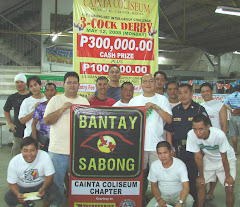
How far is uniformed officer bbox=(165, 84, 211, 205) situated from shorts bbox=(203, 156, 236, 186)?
20cm

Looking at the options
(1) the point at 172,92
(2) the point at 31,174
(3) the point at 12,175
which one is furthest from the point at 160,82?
(3) the point at 12,175

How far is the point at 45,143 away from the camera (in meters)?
3.87

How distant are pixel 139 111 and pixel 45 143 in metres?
1.46

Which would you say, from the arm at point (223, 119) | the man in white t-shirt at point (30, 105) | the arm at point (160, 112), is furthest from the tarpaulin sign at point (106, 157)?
the arm at point (223, 119)

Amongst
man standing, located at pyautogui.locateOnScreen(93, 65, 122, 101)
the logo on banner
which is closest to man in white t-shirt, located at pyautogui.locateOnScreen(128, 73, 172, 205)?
the logo on banner

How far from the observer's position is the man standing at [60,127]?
3.11 metres

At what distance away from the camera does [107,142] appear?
128 inches

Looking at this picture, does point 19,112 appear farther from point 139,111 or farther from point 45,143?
point 139,111

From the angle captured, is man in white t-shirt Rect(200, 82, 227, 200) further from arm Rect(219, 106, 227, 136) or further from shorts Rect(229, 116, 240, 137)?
shorts Rect(229, 116, 240, 137)

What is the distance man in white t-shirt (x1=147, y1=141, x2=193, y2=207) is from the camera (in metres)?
3.14

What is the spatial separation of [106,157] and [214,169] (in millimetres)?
1426

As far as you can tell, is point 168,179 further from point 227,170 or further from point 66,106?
point 66,106

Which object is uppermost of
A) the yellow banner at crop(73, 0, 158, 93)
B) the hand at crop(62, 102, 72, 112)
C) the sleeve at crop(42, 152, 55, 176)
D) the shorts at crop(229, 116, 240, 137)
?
the yellow banner at crop(73, 0, 158, 93)

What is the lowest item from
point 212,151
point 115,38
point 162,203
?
point 162,203
